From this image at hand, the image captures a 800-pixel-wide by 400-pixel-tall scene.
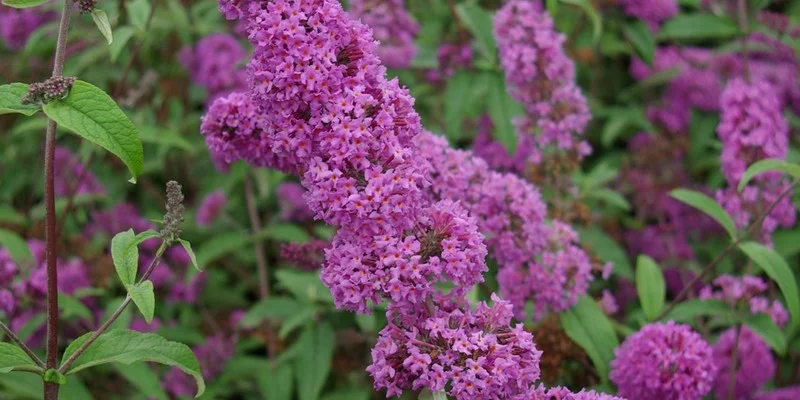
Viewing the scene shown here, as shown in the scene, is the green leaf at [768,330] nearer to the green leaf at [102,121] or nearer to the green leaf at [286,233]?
the green leaf at [286,233]

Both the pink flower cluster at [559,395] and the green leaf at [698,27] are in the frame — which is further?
the green leaf at [698,27]

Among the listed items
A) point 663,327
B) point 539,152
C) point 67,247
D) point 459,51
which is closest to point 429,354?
point 663,327

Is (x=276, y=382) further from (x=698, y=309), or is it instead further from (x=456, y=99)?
(x=698, y=309)

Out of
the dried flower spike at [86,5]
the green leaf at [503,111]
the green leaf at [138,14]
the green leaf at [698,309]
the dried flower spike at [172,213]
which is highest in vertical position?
the green leaf at [138,14]

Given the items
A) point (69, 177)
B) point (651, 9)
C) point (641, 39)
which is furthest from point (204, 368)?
point (651, 9)

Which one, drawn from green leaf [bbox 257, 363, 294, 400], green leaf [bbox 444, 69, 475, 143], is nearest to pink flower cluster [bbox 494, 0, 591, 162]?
green leaf [bbox 444, 69, 475, 143]

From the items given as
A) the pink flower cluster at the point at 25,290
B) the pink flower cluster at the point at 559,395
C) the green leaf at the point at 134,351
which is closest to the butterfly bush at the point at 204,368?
the pink flower cluster at the point at 25,290
